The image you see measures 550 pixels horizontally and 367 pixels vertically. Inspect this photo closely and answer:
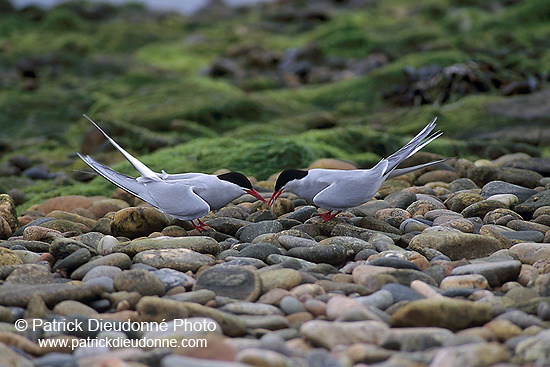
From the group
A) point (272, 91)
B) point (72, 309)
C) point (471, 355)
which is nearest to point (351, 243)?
point (471, 355)

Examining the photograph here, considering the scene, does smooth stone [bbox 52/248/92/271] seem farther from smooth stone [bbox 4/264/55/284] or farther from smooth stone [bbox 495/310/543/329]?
smooth stone [bbox 495/310/543/329]

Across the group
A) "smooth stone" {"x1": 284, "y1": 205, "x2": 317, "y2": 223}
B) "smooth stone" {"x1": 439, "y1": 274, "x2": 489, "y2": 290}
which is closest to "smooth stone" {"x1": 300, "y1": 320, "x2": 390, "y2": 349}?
"smooth stone" {"x1": 439, "y1": 274, "x2": 489, "y2": 290}

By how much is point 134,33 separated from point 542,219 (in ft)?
66.7

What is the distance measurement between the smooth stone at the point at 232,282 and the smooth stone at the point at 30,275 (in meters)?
0.77

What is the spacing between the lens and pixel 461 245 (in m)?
3.52

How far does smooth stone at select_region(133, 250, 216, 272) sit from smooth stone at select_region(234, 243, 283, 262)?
18 cm

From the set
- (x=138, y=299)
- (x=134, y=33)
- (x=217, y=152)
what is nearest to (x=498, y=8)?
(x=134, y=33)

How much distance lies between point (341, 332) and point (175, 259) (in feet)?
3.87

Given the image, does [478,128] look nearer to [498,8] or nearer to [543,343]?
[543,343]

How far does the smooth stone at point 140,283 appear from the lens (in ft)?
9.74

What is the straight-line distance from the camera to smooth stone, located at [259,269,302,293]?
301 cm

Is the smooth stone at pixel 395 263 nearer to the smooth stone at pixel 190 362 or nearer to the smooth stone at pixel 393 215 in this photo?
the smooth stone at pixel 393 215

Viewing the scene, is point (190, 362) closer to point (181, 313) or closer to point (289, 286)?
point (181, 313)

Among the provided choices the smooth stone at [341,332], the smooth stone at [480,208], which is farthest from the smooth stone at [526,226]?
the smooth stone at [341,332]
